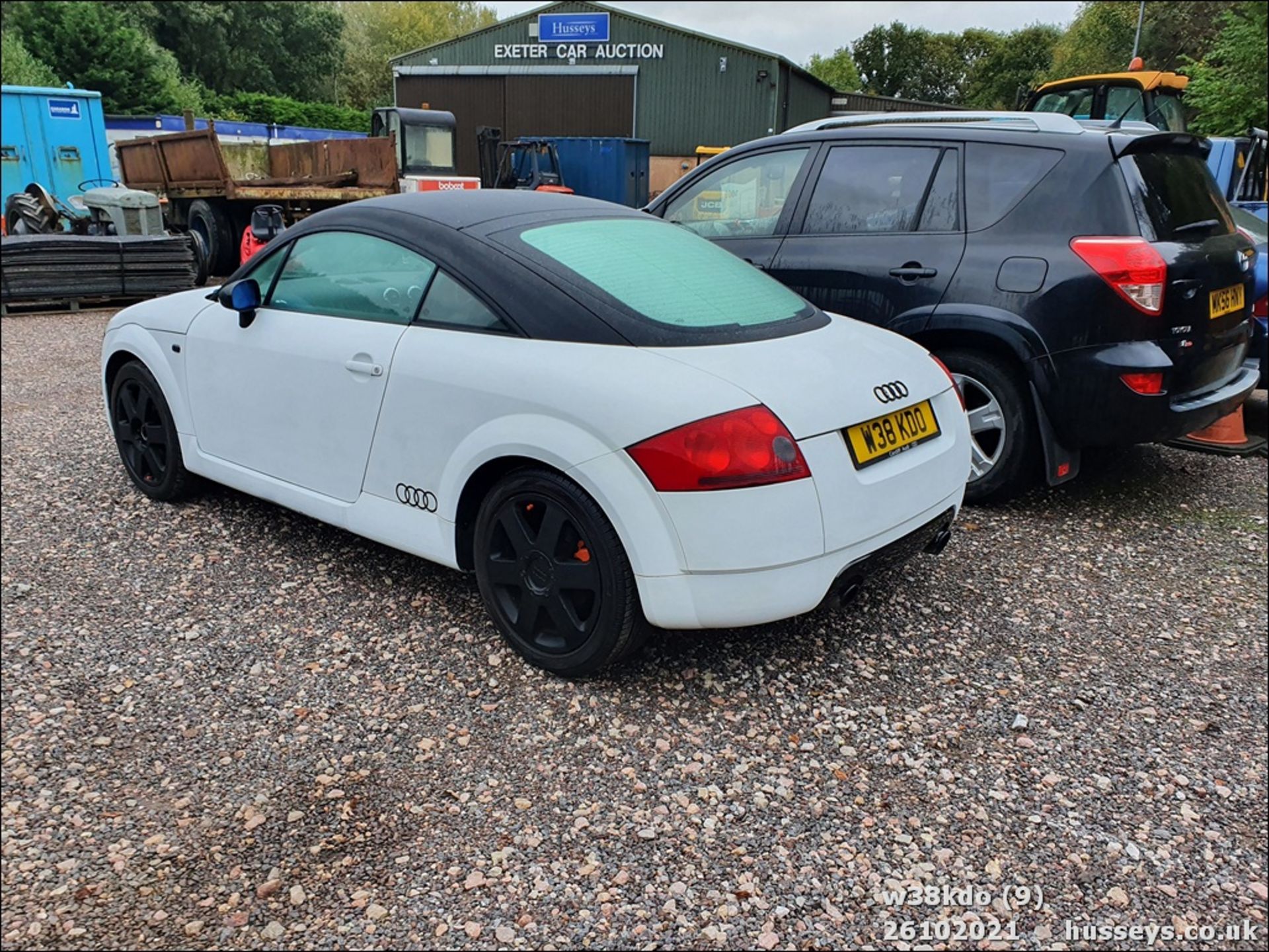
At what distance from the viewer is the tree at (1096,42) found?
7625mm

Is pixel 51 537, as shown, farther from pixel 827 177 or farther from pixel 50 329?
pixel 50 329

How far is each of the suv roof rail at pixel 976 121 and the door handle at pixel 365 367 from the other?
3.19 meters

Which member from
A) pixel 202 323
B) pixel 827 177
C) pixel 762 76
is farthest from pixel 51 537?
pixel 762 76

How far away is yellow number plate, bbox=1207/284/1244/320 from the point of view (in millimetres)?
4316

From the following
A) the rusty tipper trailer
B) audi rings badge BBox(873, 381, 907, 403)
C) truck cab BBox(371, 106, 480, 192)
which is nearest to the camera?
audi rings badge BBox(873, 381, 907, 403)

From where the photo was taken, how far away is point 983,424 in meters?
4.57

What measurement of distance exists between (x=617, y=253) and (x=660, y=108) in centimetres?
3063

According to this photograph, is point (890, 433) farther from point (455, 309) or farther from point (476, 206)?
point (476, 206)

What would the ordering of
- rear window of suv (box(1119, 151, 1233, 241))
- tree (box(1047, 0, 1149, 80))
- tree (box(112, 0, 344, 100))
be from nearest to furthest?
rear window of suv (box(1119, 151, 1233, 241)), tree (box(1047, 0, 1149, 80)), tree (box(112, 0, 344, 100))

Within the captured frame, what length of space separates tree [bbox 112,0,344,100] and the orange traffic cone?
50383 millimetres

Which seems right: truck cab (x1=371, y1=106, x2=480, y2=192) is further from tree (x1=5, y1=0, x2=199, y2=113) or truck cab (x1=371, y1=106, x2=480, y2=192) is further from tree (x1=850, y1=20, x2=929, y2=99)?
tree (x1=5, y1=0, x2=199, y2=113)

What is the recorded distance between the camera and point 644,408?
8.81 feet

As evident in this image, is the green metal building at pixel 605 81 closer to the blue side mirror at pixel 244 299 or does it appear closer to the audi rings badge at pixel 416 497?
the blue side mirror at pixel 244 299

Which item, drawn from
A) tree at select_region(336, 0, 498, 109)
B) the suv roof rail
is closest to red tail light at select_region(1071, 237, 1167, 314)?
the suv roof rail
